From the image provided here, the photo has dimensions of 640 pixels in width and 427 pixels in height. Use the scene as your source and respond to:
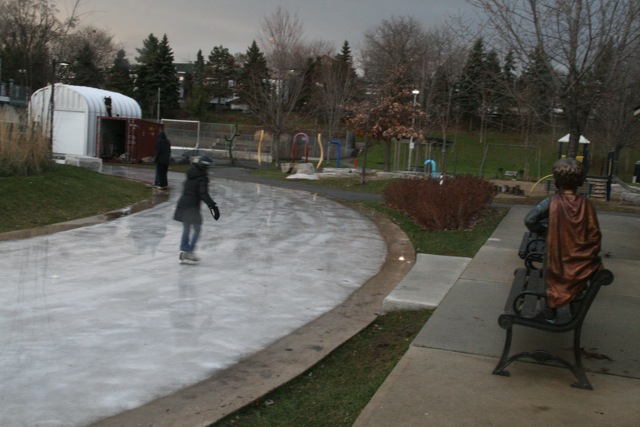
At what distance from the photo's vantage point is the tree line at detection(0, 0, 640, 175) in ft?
40.7

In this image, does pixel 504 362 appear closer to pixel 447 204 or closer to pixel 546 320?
pixel 546 320

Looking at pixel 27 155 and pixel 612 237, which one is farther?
pixel 27 155

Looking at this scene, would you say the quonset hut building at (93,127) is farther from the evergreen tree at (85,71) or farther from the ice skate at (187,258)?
the evergreen tree at (85,71)

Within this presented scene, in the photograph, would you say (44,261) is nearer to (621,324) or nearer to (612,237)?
(621,324)

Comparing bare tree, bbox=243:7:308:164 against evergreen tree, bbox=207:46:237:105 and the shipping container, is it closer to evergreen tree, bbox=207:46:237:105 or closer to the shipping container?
the shipping container

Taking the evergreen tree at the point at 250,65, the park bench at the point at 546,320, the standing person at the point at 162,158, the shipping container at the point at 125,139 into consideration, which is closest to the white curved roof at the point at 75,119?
the shipping container at the point at 125,139

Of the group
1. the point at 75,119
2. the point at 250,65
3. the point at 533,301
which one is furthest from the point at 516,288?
the point at 250,65

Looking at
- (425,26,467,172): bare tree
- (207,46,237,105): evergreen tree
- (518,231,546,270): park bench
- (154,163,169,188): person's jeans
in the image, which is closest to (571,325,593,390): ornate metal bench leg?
(518,231,546,270): park bench

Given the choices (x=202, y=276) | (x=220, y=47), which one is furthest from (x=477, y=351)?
(x=220, y=47)

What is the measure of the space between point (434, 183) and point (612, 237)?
3.91 metres

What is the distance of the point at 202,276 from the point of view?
27.7 feet

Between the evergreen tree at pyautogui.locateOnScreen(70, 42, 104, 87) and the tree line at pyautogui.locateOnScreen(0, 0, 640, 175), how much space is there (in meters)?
0.22

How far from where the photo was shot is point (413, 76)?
112 feet

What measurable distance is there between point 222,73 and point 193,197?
2941 inches
